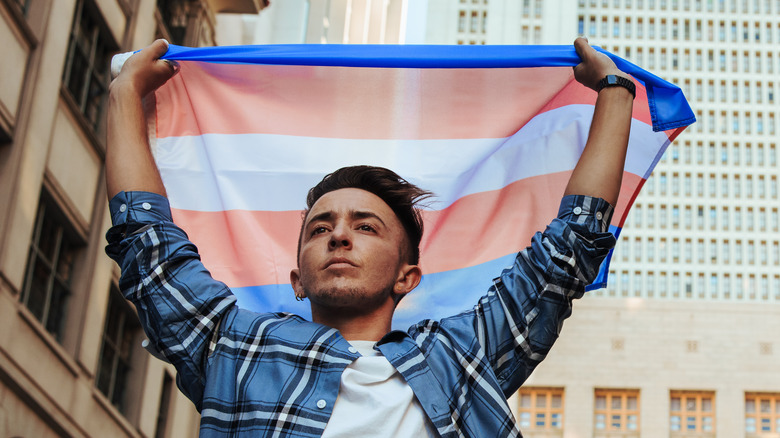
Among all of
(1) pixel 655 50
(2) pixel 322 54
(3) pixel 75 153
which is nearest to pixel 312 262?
(2) pixel 322 54

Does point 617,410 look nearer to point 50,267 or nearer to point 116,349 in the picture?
point 116,349

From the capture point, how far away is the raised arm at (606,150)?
3898 millimetres

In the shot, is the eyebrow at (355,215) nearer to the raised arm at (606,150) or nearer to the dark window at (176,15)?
the raised arm at (606,150)

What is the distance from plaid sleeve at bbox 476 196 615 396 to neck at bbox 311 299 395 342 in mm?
330

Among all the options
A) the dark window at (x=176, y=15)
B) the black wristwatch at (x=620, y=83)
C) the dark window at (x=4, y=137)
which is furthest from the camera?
the dark window at (x=176, y=15)

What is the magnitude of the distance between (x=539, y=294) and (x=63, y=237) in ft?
42.1

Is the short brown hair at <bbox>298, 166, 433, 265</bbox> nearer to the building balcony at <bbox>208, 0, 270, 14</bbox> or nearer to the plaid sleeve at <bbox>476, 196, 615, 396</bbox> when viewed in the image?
the plaid sleeve at <bbox>476, 196, 615, 396</bbox>

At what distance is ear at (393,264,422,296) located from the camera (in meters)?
3.93

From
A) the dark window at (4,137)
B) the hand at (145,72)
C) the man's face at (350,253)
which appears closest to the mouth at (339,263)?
the man's face at (350,253)

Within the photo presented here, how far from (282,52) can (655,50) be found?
346 ft

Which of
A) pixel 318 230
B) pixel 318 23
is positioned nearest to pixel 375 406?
pixel 318 230

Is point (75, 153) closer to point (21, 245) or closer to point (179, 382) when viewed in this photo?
point (21, 245)

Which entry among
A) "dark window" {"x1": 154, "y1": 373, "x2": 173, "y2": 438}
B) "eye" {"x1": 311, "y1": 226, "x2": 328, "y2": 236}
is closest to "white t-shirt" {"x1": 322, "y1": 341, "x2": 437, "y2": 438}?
"eye" {"x1": 311, "y1": 226, "x2": 328, "y2": 236}

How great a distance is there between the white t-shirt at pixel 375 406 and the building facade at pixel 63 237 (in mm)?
9501
